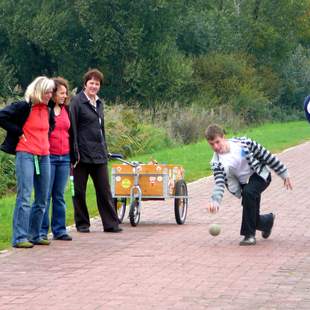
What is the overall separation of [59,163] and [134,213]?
5.37 feet

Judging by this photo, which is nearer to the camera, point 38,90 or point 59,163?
point 38,90

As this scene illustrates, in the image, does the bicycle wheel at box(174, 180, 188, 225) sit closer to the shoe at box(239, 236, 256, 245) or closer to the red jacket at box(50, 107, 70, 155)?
the shoe at box(239, 236, 256, 245)

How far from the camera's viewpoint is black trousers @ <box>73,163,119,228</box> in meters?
12.8

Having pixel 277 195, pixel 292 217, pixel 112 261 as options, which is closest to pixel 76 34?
pixel 277 195

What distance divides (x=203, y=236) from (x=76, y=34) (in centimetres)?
3537

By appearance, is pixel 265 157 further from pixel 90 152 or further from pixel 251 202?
pixel 90 152

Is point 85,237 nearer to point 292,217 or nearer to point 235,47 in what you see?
point 292,217

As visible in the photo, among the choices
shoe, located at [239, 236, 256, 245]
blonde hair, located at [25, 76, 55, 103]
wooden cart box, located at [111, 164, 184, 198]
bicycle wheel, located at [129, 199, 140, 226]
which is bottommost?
shoe, located at [239, 236, 256, 245]

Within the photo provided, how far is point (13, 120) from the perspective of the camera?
11.4 m

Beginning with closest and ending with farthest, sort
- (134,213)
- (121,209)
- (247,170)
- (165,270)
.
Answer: (165,270), (247,170), (134,213), (121,209)

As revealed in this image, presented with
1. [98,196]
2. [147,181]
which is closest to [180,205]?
[147,181]

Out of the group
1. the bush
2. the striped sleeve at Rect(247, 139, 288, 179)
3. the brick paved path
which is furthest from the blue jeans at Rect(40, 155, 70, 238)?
the bush

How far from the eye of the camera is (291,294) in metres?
8.79

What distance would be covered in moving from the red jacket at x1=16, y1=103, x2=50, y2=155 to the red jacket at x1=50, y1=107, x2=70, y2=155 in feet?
1.51
